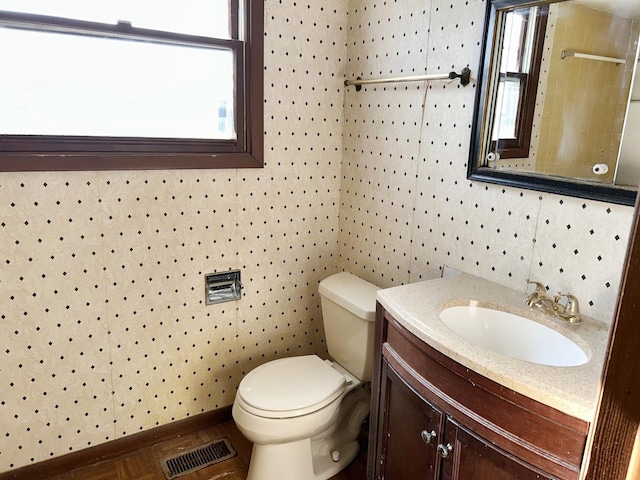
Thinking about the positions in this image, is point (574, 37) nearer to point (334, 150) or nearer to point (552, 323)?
point (552, 323)

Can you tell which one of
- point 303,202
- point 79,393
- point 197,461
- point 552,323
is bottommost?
point 197,461

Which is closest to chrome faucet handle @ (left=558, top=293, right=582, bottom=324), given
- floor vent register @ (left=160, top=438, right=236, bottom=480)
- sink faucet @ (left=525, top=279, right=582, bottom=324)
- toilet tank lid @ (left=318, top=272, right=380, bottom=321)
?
sink faucet @ (left=525, top=279, right=582, bottom=324)

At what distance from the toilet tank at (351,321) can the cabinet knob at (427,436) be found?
0.57 meters

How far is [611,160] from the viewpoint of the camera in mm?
1245

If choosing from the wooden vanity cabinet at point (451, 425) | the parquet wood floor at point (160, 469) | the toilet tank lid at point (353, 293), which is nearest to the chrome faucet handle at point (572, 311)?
the wooden vanity cabinet at point (451, 425)

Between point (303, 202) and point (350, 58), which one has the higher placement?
point (350, 58)

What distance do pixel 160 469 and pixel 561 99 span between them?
6.59ft

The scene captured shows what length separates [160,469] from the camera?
6.34ft

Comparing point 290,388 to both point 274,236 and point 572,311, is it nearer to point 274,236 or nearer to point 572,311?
point 274,236

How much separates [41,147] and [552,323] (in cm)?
177

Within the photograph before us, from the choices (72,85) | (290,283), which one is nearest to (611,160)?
(290,283)

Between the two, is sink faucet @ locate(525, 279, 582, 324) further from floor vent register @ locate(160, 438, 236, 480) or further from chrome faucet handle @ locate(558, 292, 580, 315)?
floor vent register @ locate(160, 438, 236, 480)

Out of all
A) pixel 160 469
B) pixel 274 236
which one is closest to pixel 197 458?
pixel 160 469

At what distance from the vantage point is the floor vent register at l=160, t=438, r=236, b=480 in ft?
6.33
